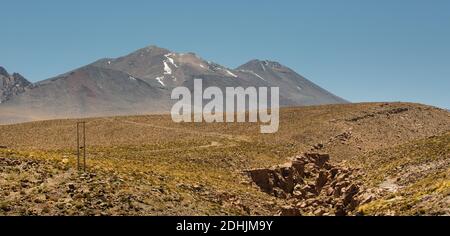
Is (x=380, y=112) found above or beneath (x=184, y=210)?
above

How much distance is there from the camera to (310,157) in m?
66.0

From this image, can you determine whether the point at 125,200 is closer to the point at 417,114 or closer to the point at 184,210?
the point at 184,210

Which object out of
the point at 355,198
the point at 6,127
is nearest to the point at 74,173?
the point at 355,198

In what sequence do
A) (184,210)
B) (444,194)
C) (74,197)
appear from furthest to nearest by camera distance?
1. (184,210)
2. (74,197)
3. (444,194)

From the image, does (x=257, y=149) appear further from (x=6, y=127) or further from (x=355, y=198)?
(x=6, y=127)

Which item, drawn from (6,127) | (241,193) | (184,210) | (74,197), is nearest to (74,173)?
(74,197)

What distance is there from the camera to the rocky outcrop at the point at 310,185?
42156 mm

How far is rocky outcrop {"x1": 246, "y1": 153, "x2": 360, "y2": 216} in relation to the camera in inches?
1660

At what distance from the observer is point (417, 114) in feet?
344

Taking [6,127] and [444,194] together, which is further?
[6,127]

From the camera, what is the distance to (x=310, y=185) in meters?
55.1
